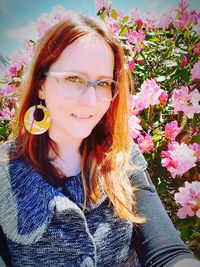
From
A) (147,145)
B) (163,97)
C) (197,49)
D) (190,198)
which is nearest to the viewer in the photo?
(190,198)

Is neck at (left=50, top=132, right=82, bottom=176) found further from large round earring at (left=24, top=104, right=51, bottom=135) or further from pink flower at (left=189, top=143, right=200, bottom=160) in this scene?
pink flower at (left=189, top=143, right=200, bottom=160)

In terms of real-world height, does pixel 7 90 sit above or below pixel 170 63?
below

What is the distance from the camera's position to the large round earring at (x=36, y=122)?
1.64 metres

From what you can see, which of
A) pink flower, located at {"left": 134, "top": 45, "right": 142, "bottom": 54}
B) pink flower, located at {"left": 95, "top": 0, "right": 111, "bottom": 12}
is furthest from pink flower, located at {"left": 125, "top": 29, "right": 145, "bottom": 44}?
pink flower, located at {"left": 95, "top": 0, "right": 111, "bottom": 12}

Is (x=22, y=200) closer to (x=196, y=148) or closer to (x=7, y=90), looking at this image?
(x=196, y=148)

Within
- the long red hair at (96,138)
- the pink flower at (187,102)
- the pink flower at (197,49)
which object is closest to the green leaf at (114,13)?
the pink flower at (197,49)

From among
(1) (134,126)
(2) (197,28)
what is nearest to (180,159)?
(1) (134,126)

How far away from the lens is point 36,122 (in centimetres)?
167

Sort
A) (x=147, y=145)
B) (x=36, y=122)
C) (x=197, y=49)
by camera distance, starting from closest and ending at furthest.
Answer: (x=36, y=122)
(x=147, y=145)
(x=197, y=49)

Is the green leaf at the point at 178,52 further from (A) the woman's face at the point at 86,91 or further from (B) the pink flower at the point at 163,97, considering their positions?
(A) the woman's face at the point at 86,91

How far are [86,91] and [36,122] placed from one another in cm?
34

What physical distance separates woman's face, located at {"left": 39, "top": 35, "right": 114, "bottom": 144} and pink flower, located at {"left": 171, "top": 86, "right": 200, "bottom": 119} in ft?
1.89

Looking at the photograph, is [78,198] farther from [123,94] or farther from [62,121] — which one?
[123,94]

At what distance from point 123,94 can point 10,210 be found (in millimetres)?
746
